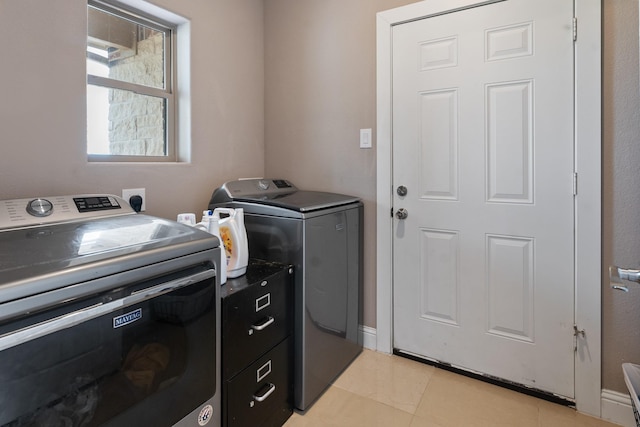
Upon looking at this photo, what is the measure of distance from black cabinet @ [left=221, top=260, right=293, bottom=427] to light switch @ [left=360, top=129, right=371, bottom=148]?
0.92 metres

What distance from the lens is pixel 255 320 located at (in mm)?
1434

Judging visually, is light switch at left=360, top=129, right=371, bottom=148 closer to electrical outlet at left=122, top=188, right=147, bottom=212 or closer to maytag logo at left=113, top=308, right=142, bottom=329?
electrical outlet at left=122, top=188, right=147, bottom=212

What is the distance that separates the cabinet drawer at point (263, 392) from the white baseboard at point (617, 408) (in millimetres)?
1415

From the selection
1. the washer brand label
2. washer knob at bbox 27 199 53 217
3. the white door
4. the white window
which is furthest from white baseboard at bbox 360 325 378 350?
washer knob at bbox 27 199 53 217

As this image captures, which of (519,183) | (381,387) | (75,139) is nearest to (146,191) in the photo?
(75,139)

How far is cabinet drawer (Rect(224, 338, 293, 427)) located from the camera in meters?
1.33

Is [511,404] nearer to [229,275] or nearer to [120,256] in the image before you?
[229,275]

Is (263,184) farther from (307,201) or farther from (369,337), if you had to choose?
(369,337)

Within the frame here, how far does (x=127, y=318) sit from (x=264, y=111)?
1.90 meters

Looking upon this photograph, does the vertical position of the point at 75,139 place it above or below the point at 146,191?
above

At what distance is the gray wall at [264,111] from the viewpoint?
4.50ft

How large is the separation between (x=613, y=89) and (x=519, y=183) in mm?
527

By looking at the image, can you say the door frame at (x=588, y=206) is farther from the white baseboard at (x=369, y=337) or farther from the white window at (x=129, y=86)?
the white window at (x=129, y=86)

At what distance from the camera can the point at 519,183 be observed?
1770 mm
